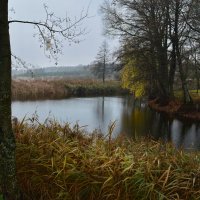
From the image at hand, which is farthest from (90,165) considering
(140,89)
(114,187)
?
(140,89)

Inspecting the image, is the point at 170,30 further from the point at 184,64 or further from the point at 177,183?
the point at 177,183

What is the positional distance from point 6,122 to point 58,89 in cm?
3842

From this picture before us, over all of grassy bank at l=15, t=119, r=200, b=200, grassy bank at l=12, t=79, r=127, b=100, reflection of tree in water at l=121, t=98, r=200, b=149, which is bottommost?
reflection of tree in water at l=121, t=98, r=200, b=149

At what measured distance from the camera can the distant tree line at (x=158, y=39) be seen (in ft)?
92.2

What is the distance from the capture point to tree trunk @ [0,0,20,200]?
183 inches

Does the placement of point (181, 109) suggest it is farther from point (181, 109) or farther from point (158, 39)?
point (158, 39)

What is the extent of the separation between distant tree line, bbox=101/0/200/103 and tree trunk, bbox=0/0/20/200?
23.1 meters

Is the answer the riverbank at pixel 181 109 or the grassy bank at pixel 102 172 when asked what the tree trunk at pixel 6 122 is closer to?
the grassy bank at pixel 102 172

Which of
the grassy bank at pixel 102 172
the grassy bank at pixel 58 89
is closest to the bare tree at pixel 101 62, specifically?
the grassy bank at pixel 58 89

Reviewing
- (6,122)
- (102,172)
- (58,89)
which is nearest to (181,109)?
(58,89)

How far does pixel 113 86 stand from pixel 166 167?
45.5m

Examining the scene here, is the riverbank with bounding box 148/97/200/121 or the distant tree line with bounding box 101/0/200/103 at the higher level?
the distant tree line with bounding box 101/0/200/103

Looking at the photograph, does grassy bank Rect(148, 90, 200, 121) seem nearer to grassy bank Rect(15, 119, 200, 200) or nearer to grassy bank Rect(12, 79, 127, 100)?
grassy bank Rect(12, 79, 127, 100)

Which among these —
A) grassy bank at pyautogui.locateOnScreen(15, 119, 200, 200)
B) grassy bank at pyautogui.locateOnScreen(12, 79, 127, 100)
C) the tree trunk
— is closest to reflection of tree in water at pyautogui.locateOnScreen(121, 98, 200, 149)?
grassy bank at pyautogui.locateOnScreen(15, 119, 200, 200)
